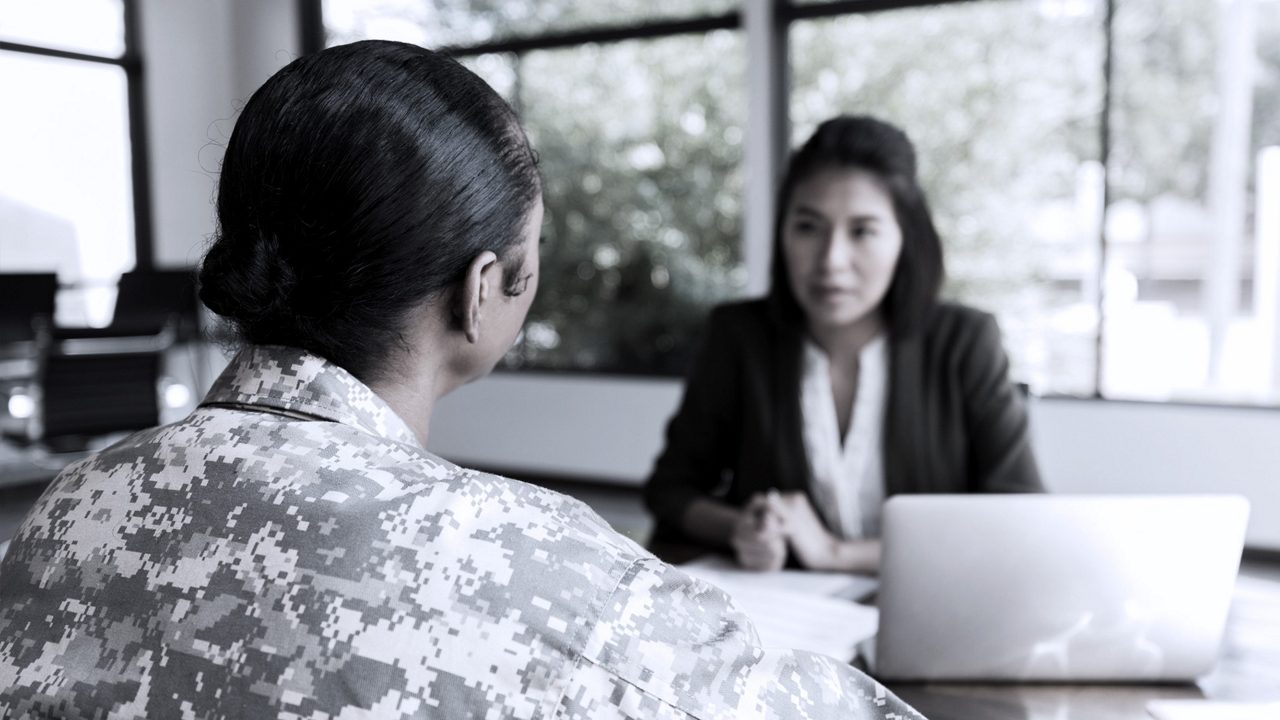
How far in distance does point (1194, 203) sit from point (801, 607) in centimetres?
352

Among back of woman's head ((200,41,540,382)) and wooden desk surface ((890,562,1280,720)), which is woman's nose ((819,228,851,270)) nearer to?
wooden desk surface ((890,562,1280,720))

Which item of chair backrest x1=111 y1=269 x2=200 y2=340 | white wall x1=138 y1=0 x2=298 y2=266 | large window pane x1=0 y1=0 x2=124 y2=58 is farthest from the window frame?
large window pane x1=0 y1=0 x2=124 y2=58

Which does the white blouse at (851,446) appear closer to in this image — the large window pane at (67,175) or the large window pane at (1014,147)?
the large window pane at (1014,147)

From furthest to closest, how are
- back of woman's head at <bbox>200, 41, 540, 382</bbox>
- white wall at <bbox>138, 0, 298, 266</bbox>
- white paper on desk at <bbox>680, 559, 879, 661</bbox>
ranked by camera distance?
white wall at <bbox>138, 0, 298, 266</bbox>, white paper on desk at <bbox>680, 559, 879, 661</bbox>, back of woman's head at <bbox>200, 41, 540, 382</bbox>

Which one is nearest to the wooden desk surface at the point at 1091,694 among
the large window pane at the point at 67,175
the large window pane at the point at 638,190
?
the large window pane at the point at 638,190


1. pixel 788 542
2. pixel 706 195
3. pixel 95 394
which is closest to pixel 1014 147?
pixel 706 195

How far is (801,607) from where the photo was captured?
117cm

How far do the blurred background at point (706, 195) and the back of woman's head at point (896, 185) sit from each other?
2.41m

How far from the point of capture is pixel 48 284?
4.78 metres

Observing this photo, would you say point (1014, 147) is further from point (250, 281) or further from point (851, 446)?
point (250, 281)

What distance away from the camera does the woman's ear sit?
2.40 feet

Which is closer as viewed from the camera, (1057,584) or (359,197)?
(359,197)

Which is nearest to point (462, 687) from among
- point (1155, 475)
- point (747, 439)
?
point (747, 439)

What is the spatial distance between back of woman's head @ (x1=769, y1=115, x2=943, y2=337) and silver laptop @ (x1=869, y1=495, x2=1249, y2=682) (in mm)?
758
